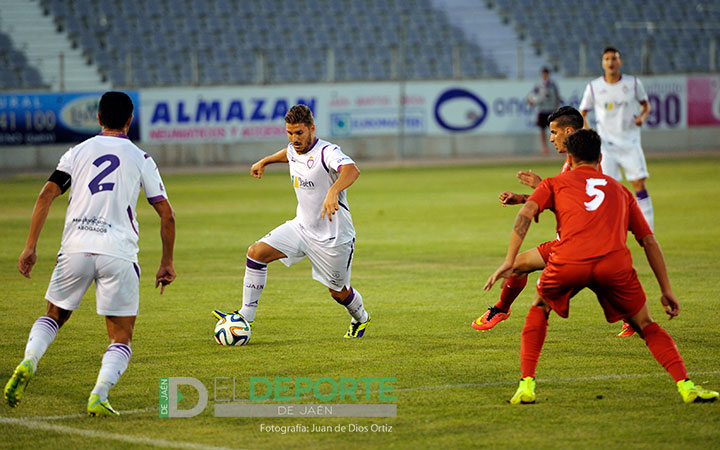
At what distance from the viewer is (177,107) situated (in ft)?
94.8

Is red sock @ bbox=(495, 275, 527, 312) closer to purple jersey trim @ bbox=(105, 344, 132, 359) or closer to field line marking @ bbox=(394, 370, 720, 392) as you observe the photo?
field line marking @ bbox=(394, 370, 720, 392)

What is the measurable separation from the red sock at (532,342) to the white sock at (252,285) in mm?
2799

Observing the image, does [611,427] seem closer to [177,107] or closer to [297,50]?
[177,107]

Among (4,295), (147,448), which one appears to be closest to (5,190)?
(4,295)

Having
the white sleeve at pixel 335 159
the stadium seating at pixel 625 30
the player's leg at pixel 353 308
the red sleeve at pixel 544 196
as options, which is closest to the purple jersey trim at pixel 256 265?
the player's leg at pixel 353 308

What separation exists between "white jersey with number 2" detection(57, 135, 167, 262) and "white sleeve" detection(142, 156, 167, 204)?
0.01m

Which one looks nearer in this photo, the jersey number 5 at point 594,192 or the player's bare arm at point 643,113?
the jersey number 5 at point 594,192

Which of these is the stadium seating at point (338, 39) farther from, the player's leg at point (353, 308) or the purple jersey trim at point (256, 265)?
the player's leg at point (353, 308)

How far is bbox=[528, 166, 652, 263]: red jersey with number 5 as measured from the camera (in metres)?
5.64

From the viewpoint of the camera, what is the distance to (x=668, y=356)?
5664mm

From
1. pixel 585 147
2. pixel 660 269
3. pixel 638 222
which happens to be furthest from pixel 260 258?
pixel 660 269

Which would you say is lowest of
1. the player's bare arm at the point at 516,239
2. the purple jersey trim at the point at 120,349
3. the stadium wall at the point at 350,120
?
the stadium wall at the point at 350,120

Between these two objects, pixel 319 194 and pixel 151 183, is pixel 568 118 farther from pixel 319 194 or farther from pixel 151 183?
pixel 151 183

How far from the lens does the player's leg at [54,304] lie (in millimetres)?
5508
